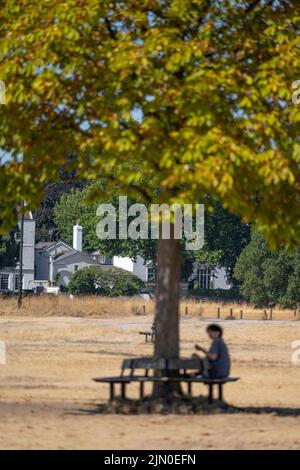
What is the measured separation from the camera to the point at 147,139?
60.3 ft

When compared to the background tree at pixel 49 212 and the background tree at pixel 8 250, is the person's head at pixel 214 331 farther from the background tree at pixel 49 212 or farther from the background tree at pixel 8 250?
the background tree at pixel 49 212

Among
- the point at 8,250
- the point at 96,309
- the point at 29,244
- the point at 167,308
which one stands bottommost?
the point at 167,308

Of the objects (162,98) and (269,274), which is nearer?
(162,98)

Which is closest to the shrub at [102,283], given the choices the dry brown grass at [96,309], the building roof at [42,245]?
the dry brown grass at [96,309]

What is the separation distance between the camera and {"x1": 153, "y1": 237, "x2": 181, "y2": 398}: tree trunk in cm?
2055

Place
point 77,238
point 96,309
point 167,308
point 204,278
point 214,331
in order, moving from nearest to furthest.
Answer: point 214,331 → point 167,308 → point 96,309 → point 77,238 → point 204,278

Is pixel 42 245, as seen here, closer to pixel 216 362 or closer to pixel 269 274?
pixel 269 274

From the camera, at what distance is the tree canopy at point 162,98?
1811cm

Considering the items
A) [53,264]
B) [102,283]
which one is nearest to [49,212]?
[53,264]

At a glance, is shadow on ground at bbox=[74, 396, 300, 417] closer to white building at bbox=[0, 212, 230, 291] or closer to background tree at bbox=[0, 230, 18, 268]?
background tree at bbox=[0, 230, 18, 268]

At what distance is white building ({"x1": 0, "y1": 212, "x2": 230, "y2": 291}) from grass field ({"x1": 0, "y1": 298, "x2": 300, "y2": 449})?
63.0 meters

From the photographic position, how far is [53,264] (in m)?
120

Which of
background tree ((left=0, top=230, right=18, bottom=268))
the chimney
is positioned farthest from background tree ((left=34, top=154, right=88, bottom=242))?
background tree ((left=0, top=230, right=18, bottom=268))

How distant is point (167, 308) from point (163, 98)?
3.75 meters
